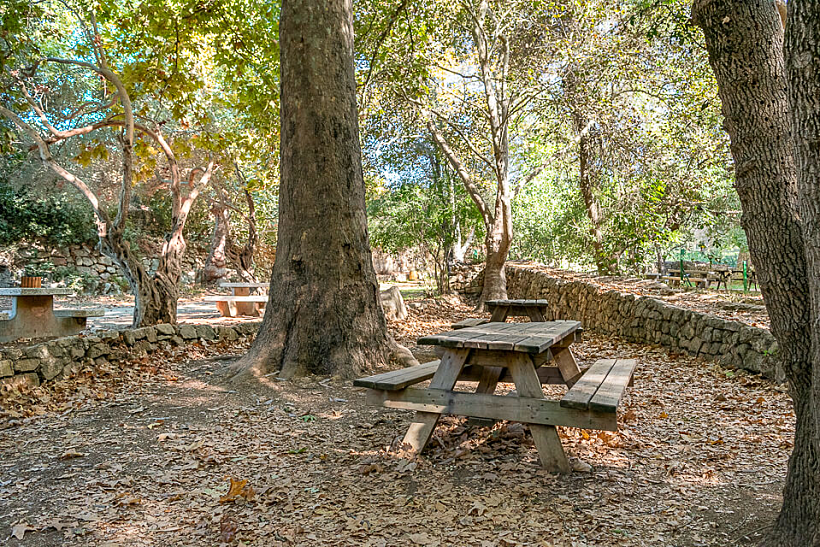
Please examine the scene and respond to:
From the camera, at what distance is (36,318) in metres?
7.72

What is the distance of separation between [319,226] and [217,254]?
1557cm

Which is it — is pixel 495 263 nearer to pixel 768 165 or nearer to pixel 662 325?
pixel 662 325

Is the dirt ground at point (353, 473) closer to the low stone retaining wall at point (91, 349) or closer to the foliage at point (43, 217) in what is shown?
the low stone retaining wall at point (91, 349)

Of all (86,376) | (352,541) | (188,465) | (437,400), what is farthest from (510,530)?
(86,376)

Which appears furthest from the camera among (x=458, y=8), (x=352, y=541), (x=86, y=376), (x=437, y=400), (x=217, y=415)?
(x=458, y=8)

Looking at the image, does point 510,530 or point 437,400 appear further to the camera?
point 437,400

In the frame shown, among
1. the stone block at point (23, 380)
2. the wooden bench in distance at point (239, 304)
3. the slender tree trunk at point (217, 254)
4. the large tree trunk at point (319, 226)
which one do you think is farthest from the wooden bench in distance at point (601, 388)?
the slender tree trunk at point (217, 254)

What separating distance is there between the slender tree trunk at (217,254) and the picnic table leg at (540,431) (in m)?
17.8

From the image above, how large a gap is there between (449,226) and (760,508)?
13934 mm

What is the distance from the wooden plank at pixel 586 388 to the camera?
111 inches

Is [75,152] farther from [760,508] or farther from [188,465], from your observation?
[760,508]

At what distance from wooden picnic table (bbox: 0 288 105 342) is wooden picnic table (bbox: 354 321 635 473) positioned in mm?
6271

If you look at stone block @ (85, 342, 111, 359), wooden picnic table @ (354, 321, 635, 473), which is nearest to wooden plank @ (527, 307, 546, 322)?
Answer: wooden picnic table @ (354, 321, 635, 473)

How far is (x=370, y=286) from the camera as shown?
19.4ft
